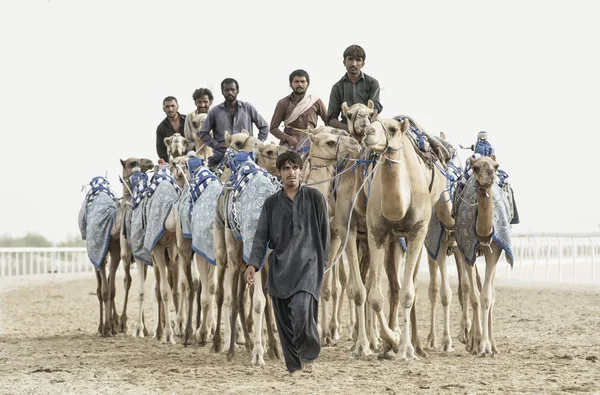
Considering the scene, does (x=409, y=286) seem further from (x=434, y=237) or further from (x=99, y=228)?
(x=99, y=228)

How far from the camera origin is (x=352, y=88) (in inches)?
544

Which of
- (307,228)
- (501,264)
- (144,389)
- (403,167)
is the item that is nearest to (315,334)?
(307,228)

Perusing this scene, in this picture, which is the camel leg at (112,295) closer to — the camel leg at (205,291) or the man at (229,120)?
the camel leg at (205,291)

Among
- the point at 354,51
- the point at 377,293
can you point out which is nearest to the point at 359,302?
the point at 377,293

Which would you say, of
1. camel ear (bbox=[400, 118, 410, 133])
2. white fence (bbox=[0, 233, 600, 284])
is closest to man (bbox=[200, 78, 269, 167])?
camel ear (bbox=[400, 118, 410, 133])

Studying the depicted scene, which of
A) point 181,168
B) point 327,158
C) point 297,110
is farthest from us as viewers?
point 181,168

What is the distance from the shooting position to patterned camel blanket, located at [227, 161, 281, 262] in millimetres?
11461

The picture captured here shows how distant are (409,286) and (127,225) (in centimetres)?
599

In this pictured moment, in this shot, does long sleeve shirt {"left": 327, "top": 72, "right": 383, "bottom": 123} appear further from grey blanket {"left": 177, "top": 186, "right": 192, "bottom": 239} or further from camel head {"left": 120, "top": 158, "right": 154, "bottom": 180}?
camel head {"left": 120, "top": 158, "right": 154, "bottom": 180}

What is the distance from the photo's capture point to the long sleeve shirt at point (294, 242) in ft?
32.1

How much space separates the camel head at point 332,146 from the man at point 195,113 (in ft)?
15.0

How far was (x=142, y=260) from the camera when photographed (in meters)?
15.6

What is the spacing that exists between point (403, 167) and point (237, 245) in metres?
2.32

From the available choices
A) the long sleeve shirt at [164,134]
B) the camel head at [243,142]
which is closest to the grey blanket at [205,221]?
the camel head at [243,142]
